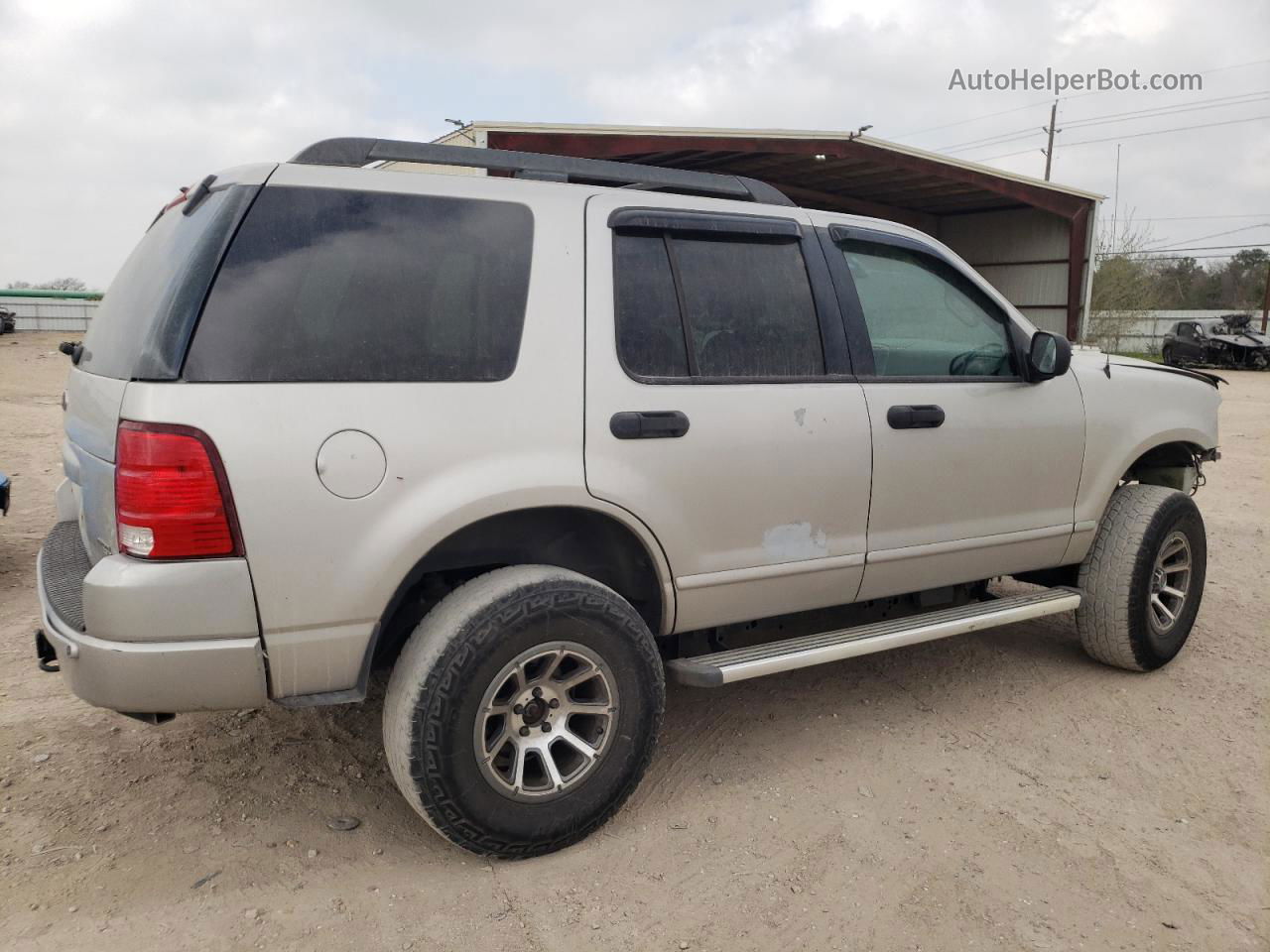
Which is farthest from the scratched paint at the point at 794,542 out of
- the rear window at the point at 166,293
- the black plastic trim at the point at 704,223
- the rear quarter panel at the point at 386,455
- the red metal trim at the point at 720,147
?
the red metal trim at the point at 720,147

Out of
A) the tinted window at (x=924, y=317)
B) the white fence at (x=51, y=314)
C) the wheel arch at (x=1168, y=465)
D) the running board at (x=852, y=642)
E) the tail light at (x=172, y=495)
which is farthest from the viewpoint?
the white fence at (x=51, y=314)

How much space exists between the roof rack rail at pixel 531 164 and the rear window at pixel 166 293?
0.30 metres

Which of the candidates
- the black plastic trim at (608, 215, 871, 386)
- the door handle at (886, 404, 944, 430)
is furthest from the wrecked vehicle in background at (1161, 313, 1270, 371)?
the black plastic trim at (608, 215, 871, 386)

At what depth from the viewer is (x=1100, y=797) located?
10.6 ft

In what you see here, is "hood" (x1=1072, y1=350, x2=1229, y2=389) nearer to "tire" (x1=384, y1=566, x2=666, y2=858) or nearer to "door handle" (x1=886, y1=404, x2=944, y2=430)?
"door handle" (x1=886, y1=404, x2=944, y2=430)

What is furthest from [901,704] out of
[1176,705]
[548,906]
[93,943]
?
[93,943]

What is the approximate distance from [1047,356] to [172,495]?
122 inches

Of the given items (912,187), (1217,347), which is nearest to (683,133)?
(912,187)

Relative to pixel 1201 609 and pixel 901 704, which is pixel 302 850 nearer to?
pixel 901 704

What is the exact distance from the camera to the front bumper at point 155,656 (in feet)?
7.61

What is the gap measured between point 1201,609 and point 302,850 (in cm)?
481

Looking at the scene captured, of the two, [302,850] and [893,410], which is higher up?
[893,410]

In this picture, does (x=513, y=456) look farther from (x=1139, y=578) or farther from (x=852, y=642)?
(x=1139, y=578)

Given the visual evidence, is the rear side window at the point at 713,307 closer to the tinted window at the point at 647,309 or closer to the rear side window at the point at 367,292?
the tinted window at the point at 647,309
